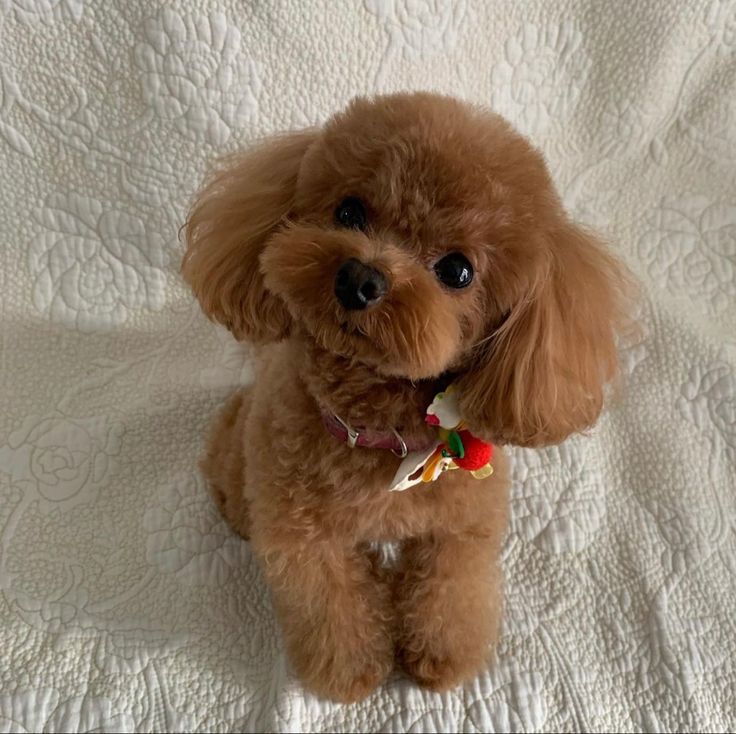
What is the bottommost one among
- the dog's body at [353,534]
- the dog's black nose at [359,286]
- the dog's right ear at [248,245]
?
the dog's body at [353,534]

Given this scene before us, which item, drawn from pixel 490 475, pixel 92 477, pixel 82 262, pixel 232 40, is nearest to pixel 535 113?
pixel 232 40

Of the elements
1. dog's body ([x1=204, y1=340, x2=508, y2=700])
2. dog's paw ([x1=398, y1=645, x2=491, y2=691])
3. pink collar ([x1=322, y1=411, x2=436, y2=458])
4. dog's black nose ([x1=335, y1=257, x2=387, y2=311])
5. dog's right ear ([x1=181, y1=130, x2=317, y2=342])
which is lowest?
dog's paw ([x1=398, y1=645, x2=491, y2=691])

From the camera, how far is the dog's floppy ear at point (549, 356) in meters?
0.73

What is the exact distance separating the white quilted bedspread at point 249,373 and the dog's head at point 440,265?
36 centimetres

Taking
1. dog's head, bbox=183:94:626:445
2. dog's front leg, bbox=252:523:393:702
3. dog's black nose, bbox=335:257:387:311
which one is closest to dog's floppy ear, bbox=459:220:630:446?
dog's head, bbox=183:94:626:445

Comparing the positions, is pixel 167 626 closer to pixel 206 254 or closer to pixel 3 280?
pixel 206 254

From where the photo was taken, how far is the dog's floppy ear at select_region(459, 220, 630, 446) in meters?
0.73

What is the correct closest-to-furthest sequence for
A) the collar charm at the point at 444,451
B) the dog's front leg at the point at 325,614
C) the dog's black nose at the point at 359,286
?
the dog's black nose at the point at 359,286 < the collar charm at the point at 444,451 < the dog's front leg at the point at 325,614

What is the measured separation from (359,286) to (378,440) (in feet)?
0.64

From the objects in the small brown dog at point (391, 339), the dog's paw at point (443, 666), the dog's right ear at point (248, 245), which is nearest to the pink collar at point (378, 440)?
the small brown dog at point (391, 339)

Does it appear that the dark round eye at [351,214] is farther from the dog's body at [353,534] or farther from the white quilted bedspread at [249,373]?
the white quilted bedspread at [249,373]

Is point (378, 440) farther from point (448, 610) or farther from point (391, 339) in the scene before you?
point (448, 610)

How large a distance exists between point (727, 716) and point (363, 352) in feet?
2.15

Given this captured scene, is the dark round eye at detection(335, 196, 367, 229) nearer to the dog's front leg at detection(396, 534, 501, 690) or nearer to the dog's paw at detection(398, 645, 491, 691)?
the dog's front leg at detection(396, 534, 501, 690)
